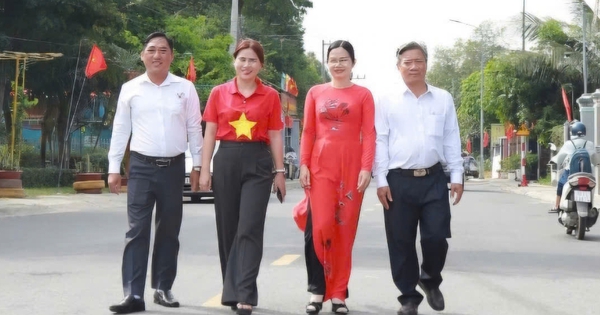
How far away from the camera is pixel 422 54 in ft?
23.8

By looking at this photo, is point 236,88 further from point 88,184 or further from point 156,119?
point 88,184

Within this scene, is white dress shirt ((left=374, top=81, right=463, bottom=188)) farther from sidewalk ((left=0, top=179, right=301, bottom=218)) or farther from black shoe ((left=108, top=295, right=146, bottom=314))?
sidewalk ((left=0, top=179, right=301, bottom=218))

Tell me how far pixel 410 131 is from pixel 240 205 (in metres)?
1.24

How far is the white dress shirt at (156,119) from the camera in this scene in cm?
757

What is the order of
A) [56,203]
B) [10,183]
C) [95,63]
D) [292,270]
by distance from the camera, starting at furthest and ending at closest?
1. [95,63]
2. [10,183]
3. [56,203]
4. [292,270]

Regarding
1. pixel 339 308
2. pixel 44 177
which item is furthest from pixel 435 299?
pixel 44 177

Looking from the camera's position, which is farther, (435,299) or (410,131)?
(435,299)

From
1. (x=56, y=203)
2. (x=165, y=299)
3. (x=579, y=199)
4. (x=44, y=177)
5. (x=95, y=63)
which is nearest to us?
(x=165, y=299)

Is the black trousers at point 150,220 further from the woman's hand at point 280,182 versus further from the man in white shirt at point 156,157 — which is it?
the woman's hand at point 280,182

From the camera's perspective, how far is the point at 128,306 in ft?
24.1

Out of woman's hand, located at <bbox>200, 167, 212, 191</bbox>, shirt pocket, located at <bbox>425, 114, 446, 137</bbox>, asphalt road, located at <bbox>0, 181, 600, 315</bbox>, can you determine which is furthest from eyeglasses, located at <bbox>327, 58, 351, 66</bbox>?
asphalt road, located at <bbox>0, 181, 600, 315</bbox>

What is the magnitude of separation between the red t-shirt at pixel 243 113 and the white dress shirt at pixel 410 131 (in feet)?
2.35

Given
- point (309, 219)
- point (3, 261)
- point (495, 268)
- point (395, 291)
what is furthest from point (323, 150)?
point (3, 261)

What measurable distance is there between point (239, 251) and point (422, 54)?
5.86ft
